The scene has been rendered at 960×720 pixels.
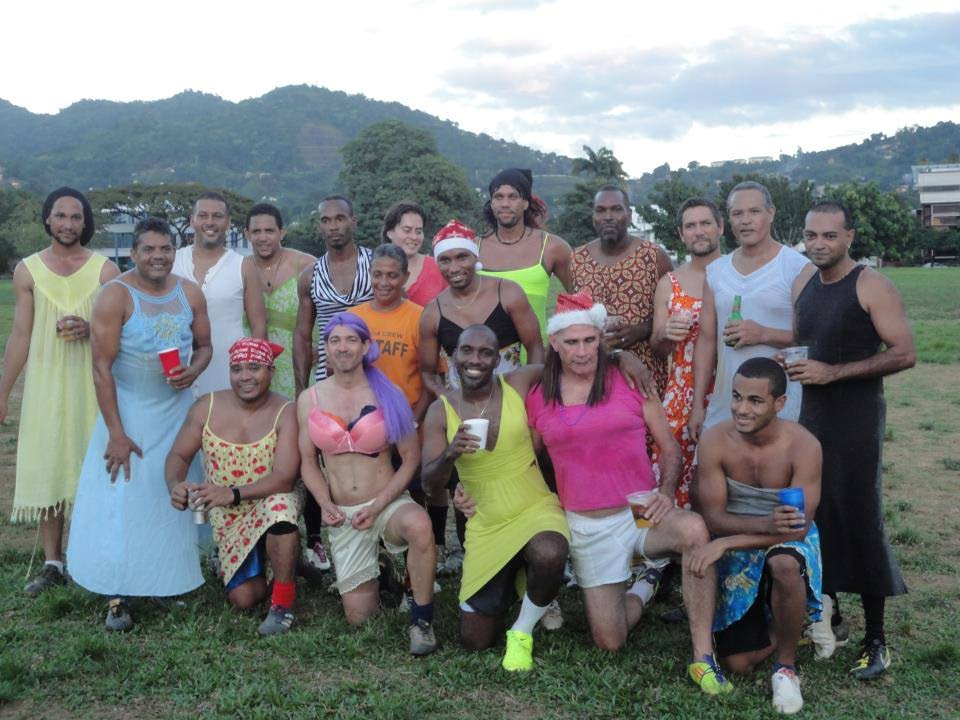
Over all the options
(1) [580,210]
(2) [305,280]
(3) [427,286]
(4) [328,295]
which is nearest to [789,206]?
(1) [580,210]

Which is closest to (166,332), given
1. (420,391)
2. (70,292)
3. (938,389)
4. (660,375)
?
(70,292)

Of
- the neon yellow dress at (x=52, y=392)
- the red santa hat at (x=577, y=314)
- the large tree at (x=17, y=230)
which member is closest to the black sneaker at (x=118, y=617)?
the neon yellow dress at (x=52, y=392)

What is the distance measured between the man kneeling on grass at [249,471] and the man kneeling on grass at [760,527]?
219 centimetres

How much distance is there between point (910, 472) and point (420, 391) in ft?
16.1

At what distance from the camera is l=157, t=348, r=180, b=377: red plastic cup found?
17.8ft

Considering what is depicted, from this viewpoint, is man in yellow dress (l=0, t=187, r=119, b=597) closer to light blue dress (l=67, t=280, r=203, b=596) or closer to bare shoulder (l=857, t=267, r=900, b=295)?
light blue dress (l=67, t=280, r=203, b=596)

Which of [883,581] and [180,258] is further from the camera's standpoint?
[180,258]

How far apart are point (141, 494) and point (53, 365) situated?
107 cm

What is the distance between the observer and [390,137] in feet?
252

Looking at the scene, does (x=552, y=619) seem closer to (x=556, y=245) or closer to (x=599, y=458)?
(x=599, y=458)

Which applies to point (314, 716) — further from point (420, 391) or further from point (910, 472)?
point (910, 472)

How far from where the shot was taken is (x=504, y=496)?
5.00 meters

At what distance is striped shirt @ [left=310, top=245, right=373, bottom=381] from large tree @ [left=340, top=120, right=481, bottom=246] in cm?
5597

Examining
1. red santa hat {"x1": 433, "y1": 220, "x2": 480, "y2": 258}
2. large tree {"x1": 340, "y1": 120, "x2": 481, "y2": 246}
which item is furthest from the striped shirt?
large tree {"x1": 340, "y1": 120, "x2": 481, "y2": 246}
